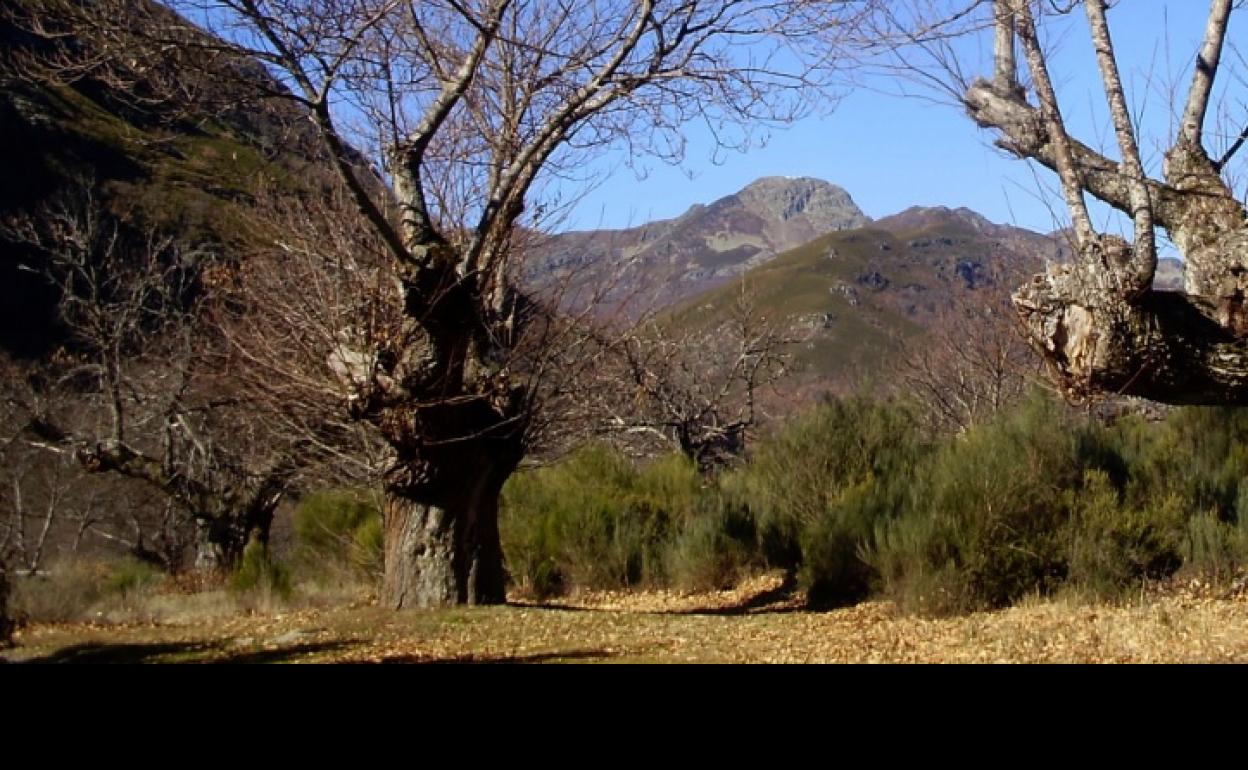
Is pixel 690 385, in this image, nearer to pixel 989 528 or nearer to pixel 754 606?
pixel 754 606

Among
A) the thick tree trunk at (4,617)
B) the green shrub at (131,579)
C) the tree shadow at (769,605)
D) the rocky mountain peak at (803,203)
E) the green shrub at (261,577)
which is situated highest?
the rocky mountain peak at (803,203)

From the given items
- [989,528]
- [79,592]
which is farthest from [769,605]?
[79,592]

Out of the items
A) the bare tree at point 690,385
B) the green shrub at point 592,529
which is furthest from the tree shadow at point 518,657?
the bare tree at point 690,385

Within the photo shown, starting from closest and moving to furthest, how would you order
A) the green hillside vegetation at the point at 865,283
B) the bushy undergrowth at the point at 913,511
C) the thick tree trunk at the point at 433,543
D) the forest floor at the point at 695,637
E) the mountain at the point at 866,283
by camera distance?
the forest floor at the point at 695,637
the thick tree trunk at the point at 433,543
the bushy undergrowth at the point at 913,511
the mountain at the point at 866,283
the green hillside vegetation at the point at 865,283

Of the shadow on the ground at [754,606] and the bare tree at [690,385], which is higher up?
the bare tree at [690,385]

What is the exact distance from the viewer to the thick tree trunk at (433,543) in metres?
10.6

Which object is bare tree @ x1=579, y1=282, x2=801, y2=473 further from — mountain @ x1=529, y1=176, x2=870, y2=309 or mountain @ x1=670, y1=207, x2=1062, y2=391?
mountain @ x1=670, y1=207, x2=1062, y2=391

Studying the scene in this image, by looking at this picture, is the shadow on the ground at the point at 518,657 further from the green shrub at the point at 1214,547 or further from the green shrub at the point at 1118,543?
the green shrub at the point at 1214,547

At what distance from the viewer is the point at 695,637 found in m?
9.30

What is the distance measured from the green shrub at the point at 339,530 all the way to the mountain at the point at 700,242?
4356mm

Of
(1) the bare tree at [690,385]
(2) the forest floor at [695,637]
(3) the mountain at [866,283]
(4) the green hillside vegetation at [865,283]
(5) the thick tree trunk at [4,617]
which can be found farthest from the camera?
(4) the green hillside vegetation at [865,283]

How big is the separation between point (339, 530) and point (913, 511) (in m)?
8.55
